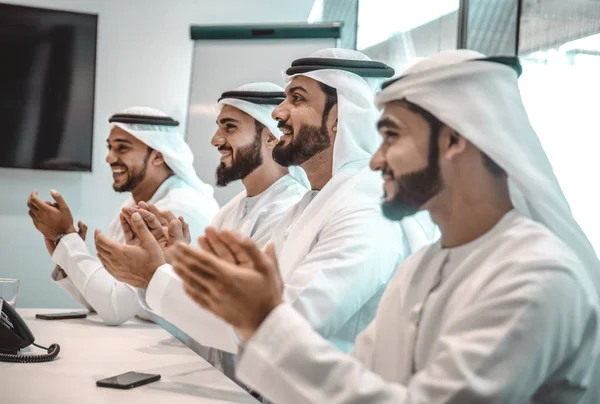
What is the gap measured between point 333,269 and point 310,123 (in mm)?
797

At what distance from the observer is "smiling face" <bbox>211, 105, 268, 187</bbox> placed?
3.75 metres

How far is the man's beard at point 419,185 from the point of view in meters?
1.58

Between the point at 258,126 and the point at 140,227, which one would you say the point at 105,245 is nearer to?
the point at 140,227

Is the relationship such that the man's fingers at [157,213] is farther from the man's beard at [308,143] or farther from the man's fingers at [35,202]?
the man's fingers at [35,202]

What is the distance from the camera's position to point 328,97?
295 centimetres

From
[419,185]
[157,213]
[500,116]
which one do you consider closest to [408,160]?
[419,185]

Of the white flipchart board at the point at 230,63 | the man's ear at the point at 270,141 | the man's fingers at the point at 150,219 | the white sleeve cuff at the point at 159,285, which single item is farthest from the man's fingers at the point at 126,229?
the white flipchart board at the point at 230,63

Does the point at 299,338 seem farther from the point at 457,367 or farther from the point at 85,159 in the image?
the point at 85,159

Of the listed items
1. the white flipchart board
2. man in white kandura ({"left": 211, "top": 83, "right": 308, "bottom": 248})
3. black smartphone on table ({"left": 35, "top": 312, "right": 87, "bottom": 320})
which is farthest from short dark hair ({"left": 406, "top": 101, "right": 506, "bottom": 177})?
the white flipchart board

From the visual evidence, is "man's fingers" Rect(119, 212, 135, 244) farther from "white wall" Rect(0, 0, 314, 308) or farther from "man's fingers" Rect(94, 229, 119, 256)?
"white wall" Rect(0, 0, 314, 308)

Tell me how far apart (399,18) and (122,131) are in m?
1.91

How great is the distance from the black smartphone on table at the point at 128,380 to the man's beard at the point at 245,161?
1.60 meters

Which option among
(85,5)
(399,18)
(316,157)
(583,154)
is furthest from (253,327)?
(85,5)

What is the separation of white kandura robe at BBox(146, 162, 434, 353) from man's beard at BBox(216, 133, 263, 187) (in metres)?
1.02
